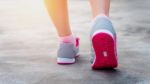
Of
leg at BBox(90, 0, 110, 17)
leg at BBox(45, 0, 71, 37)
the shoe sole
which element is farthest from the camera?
leg at BBox(45, 0, 71, 37)

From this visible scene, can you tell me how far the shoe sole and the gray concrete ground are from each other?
0.08m

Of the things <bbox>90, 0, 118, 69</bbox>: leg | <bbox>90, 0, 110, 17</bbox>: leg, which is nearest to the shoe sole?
<bbox>90, 0, 118, 69</bbox>: leg

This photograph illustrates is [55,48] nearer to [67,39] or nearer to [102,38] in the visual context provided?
[67,39]

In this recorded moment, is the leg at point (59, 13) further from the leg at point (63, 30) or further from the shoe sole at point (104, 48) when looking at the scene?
the shoe sole at point (104, 48)

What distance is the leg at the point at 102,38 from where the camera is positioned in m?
1.32

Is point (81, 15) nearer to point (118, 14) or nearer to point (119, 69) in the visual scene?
point (118, 14)

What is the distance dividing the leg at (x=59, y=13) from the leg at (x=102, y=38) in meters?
0.19

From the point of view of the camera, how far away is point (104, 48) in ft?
4.38

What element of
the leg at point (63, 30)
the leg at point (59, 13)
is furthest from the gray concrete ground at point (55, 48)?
the leg at point (59, 13)

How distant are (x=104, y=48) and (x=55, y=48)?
68 centimetres

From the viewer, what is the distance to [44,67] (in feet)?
5.37

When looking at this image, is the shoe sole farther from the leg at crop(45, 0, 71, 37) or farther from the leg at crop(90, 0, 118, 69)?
the leg at crop(45, 0, 71, 37)

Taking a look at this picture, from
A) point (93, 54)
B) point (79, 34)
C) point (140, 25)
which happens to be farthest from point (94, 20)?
point (140, 25)

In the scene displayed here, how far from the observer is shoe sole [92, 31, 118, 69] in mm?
1318
